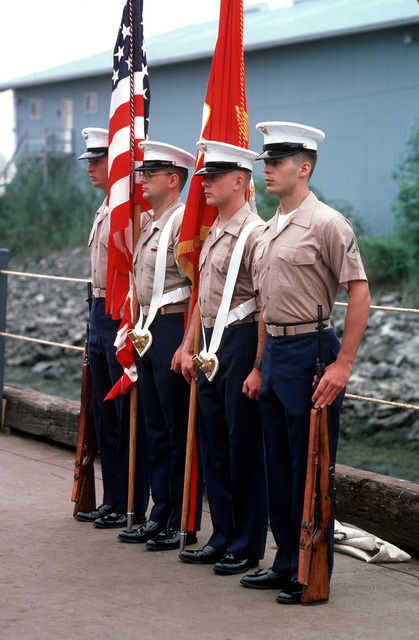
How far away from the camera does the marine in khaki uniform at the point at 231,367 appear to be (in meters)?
4.08

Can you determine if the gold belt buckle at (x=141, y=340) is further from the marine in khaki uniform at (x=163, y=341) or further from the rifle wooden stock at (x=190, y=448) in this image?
the rifle wooden stock at (x=190, y=448)

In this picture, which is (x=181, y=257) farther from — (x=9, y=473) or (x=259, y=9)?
(x=259, y=9)

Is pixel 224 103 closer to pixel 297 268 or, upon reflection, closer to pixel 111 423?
pixel 297 268

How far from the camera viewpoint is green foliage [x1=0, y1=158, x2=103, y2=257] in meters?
25.0

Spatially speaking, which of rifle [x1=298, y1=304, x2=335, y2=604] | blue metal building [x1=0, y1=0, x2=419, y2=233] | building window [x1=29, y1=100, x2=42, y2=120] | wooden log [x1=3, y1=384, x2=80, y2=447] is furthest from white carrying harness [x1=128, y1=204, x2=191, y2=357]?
building window [x1=29, y1=100, x2=42, y2=120]

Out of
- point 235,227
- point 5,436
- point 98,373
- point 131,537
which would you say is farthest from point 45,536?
point 5,436

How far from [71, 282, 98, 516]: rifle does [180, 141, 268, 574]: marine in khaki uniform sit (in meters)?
0.89

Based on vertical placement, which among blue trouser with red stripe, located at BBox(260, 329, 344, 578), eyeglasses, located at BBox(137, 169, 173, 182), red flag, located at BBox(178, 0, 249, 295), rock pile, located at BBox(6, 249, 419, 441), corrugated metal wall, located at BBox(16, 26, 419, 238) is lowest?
rock pile, located at BBox(6, 249, 419, 441)

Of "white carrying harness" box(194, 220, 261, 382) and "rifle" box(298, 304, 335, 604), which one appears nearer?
"rifle" box(298, 304, 335, 604)

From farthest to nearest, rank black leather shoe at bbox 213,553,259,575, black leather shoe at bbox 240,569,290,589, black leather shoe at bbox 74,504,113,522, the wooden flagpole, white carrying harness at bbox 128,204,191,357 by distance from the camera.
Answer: black leather shoe at bbox 74,504,113,522 < the wooden flagpole < white carrying harness at bbox 128,204,191,357 < black leather shoe at bbox 213,553,259,575 < black leather shoe at bbox 240,569,290,589

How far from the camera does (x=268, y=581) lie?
386 centimetres

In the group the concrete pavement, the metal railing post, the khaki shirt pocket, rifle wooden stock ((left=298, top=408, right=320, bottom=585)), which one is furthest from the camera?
the metal railing post

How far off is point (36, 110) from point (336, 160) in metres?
12.2

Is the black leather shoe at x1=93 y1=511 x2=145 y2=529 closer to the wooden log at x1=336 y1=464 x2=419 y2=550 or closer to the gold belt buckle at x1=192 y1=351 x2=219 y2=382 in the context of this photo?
the wooden log at x1=336 y1=464 x2=419 y2=550
